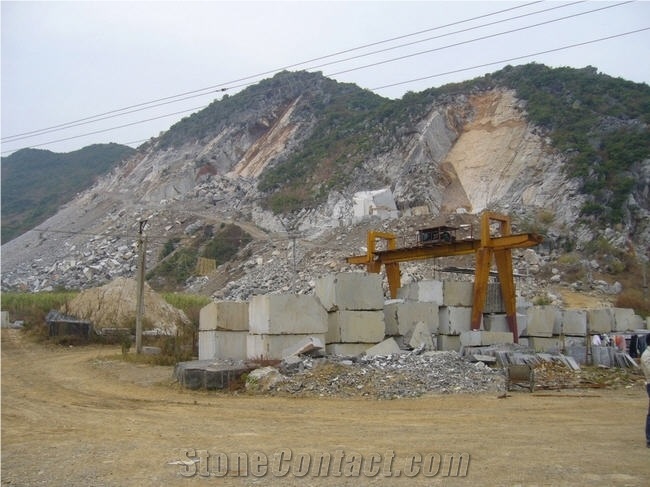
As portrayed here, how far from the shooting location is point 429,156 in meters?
52.8

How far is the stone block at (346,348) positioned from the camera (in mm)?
16375

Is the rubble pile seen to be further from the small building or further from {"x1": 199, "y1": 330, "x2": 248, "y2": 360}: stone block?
the small building

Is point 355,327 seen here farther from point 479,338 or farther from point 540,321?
point 540,321

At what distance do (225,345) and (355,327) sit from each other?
11.5 ft

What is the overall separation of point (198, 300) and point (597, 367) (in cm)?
2255

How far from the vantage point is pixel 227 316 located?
17.2 m

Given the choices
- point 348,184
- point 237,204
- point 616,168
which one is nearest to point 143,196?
point 237,204

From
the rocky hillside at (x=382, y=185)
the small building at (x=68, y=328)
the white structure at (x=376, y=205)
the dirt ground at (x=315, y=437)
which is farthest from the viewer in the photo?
the white structure at (x=376, y=205)

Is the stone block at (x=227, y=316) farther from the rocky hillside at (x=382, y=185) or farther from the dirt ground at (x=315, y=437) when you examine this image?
the rocky hillside at (x=382, y=185)

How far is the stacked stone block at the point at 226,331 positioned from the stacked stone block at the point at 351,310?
7.69 feet

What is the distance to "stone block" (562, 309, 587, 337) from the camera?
2178 centimetres

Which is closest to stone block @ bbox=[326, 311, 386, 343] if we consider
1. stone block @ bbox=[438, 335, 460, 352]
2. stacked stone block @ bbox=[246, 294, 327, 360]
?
stacked stone block @ bbox=[246, 294, 327, 360]

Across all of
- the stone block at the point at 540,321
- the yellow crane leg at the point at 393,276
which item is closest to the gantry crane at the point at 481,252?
the yellow crane leg at the point at 393,276

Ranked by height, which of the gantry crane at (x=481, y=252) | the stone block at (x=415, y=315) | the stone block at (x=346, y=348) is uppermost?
the gantry crane at (x=481, y=252)
